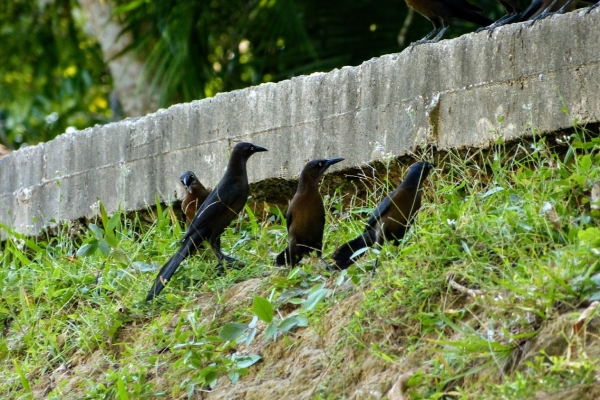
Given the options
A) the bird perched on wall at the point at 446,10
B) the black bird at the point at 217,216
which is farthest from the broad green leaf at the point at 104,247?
the bird perched on wall at the point at 446,10

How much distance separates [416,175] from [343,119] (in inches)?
53.2

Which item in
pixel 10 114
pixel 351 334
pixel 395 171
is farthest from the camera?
pixel 10 114

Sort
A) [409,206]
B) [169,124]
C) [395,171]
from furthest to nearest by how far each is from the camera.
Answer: [169,124] < [395,171] < [409,206]

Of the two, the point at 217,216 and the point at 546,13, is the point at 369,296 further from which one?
the point at 546,13

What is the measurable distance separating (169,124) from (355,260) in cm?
269

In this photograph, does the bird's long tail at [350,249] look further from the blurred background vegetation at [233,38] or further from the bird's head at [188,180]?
the blurred background vegetation at [233,38]

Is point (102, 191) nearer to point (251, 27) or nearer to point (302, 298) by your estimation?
point (302, 298)

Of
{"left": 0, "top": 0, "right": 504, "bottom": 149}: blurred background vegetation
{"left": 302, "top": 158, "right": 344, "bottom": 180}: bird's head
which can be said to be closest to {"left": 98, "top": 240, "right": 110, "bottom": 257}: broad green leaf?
{"left": 302, "top": 158, "right": 344, "bottom": 180}: bird's head

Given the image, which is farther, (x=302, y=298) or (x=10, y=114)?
(x=10, y=114)

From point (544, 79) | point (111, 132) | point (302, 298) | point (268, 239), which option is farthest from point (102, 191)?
point (544, 79)

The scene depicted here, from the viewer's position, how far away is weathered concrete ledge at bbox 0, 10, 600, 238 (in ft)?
17.3

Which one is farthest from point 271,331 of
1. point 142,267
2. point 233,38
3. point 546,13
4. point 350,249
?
point 233,38

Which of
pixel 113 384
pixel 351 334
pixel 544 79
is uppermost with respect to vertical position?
pixel 544 79

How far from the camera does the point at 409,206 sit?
486 centimetres
